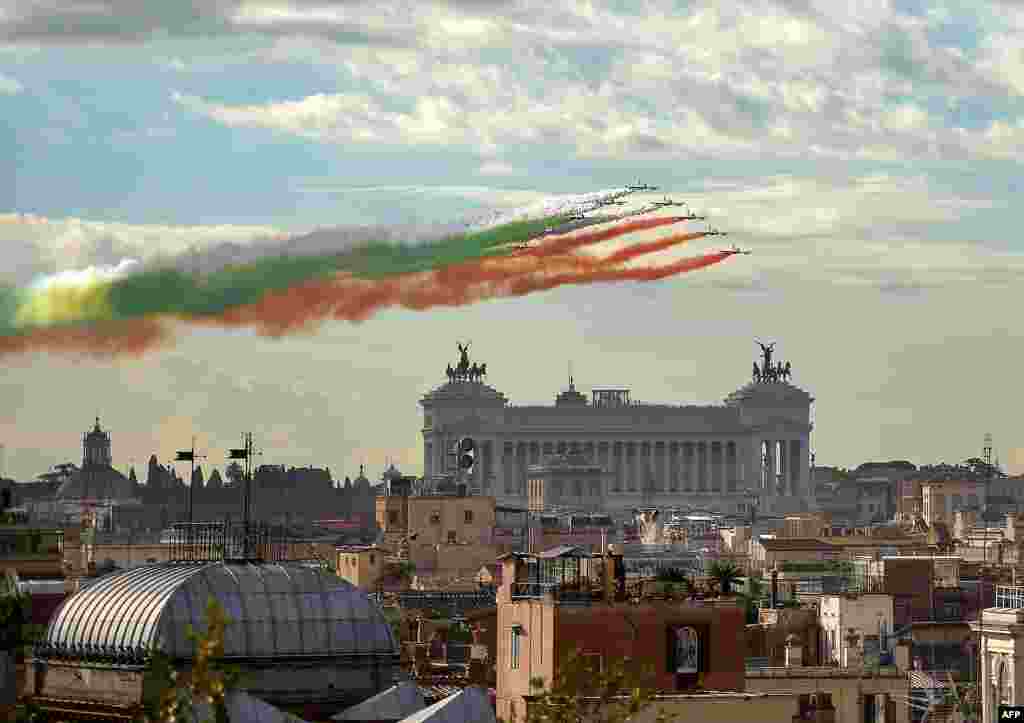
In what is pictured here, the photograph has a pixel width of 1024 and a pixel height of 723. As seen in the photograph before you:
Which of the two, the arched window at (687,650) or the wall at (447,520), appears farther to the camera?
the wall at (447,520)

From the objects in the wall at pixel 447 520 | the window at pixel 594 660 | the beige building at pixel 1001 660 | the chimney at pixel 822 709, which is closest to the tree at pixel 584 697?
the window at pixel 594 660

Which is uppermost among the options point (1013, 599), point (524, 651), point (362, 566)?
point (362, 566)

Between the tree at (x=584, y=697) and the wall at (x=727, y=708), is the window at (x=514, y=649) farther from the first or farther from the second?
the tree at (x=584, y=697)

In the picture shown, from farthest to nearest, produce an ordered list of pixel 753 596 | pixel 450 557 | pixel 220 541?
1. pixel 450 557
2. pixel 753 596
3. pixel 220 541

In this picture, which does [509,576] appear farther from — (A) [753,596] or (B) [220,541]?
(A) [753,596]

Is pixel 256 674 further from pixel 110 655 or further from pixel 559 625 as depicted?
pixel 559 625

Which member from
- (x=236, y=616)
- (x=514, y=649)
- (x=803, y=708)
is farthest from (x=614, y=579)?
(x=236, y=616)

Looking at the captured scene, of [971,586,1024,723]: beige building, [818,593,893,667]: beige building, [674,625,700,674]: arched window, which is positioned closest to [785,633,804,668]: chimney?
[971,586,1024,723]: beige building
